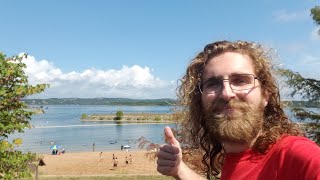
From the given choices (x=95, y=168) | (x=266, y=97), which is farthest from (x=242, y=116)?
(x=95, y=168)

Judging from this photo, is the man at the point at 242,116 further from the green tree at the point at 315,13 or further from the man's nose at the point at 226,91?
the green tree at the point at 315,13

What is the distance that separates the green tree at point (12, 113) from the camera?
6.25m

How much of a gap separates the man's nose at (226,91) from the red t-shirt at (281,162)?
0.27m

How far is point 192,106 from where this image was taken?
95.9 inches

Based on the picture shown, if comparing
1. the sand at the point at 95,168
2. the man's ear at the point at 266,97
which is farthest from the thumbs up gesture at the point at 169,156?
the sand at the point at 95,168

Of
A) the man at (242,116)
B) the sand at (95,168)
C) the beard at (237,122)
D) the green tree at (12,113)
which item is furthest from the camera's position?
the sand at (95,168)

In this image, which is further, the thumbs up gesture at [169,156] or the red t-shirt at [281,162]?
the thumbs up gesture at [169,156]

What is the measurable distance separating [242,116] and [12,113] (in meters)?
5.23

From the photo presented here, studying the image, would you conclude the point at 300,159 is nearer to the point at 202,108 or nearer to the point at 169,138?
the point at 169,138

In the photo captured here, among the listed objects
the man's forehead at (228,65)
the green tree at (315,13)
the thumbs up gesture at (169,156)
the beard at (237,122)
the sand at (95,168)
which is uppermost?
the green tree at (315,13)

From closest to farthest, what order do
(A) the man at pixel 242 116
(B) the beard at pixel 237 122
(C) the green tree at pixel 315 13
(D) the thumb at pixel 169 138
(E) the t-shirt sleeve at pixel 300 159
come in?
(E) the t-shirt sleeve at pixel 300 159, (A) the man at pixel 242 116, (B) the beard at pixel 237 122, (D) the thumb at pixel 169 138, (C) the green tree at pixel 315 13

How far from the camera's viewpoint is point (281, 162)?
1.62 metres

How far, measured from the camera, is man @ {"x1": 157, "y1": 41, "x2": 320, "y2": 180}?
1.76m

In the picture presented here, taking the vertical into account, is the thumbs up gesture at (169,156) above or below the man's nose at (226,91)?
below
